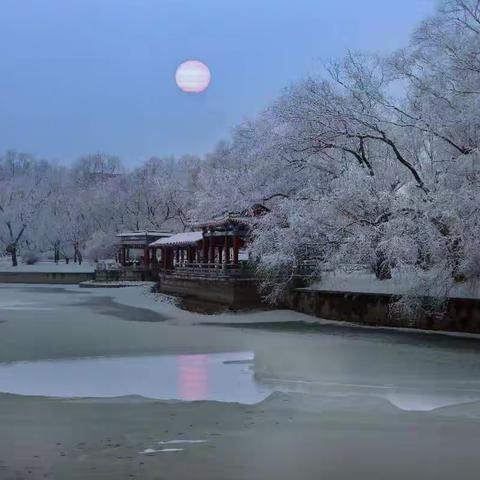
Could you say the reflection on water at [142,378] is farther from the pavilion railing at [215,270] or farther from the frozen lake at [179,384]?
the pavilion railing at [215,270]

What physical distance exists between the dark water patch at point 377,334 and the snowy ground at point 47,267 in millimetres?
43083

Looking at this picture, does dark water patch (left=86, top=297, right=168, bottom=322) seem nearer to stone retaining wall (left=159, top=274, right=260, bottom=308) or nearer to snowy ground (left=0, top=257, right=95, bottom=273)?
stone retaining wall (left=159, top=274, right=260, bottom=308)

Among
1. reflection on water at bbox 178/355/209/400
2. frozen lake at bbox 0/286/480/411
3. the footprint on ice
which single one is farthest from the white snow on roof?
the footprint on ice

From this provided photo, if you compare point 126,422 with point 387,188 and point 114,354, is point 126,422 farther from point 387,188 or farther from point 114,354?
point 387,188

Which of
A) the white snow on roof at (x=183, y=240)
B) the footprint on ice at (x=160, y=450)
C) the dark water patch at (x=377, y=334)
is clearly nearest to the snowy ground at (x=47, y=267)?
the white snow on roof at (x=183, y=240)

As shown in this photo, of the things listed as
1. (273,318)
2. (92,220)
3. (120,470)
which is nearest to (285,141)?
(273,318)

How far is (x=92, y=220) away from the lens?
241 feet

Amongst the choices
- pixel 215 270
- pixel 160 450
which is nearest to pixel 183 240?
pixel 215 270

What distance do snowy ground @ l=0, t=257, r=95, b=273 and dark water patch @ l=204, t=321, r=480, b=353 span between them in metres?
43.1

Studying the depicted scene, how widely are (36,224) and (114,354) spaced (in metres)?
59.7

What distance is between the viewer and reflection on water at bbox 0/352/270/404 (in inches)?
439

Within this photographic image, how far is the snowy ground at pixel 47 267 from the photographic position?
66.6m

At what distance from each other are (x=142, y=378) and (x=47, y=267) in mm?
59997

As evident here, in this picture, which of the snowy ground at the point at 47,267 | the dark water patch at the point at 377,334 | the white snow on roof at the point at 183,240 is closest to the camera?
the dark water patch at the point at 377,334
